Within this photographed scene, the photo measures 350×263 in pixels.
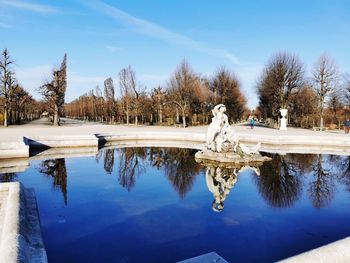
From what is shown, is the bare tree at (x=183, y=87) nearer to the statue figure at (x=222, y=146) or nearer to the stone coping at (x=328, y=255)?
the statue figure at (x=222, y=146)

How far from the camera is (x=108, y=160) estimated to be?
585 inches

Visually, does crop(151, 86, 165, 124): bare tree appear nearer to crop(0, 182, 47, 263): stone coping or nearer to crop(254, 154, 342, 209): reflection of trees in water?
crop(254, 154, 342, 209): reflection of trees in water

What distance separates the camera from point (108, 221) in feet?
21.8

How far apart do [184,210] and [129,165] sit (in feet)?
22.3

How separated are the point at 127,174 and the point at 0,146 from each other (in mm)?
6548

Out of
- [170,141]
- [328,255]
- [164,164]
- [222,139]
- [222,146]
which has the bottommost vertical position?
[164,164]

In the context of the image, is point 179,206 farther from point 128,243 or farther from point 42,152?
point 42,152

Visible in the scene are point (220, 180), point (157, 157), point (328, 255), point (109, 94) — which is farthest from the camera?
point (109, 94)

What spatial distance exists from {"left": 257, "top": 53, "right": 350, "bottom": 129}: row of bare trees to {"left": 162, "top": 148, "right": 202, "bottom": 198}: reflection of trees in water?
24.0m

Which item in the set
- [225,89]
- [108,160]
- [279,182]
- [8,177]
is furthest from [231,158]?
[225,89]

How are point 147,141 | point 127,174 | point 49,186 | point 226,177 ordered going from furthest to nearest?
point 147,141
point 127,174
point 226,177
point 49,186

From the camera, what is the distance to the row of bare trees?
117 feet

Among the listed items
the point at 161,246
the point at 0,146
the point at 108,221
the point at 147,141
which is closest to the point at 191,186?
the point at 108,221

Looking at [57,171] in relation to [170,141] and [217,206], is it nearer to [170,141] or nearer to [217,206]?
[217,206]
